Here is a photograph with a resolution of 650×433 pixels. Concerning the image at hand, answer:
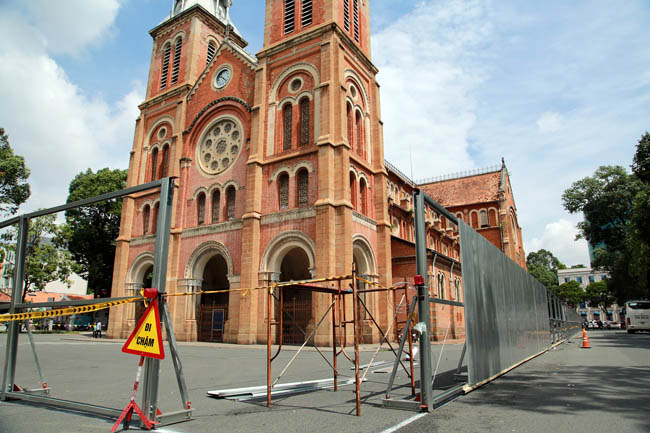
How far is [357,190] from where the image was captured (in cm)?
2400

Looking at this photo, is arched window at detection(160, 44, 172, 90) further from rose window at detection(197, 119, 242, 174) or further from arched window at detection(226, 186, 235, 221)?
arched window at detection(226, 186, 235, 221)

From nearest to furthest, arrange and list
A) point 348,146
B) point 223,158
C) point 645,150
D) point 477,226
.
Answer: point 348,146, point 645,150, point 223,158, point 477,226

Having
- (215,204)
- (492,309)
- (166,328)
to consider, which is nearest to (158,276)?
(166,328)

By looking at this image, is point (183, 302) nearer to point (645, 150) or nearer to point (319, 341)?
point (319, 341)

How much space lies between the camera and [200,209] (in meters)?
27.9

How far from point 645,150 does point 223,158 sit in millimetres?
25938

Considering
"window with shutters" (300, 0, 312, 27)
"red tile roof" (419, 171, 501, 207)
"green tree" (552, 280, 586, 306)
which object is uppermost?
"window with shutters" (300, 0, 312, 27)

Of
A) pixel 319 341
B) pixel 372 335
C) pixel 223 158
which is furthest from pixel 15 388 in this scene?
pixel 223 158

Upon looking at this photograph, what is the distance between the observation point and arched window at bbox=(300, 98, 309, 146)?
24.3m

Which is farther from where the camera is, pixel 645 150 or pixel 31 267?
pixel 31 267

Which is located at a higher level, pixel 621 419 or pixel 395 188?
pixel 395 188

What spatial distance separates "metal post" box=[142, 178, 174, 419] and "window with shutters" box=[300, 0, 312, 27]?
22901 mm

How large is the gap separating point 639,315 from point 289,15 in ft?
120

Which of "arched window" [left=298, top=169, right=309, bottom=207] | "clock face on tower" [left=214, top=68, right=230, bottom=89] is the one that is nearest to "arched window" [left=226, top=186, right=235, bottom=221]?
"arched window" [left=298, top=169, right=309, bottom=207]
